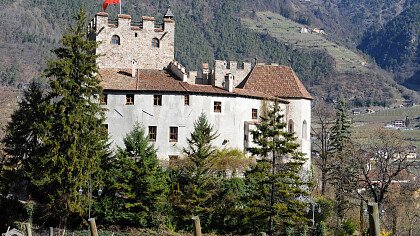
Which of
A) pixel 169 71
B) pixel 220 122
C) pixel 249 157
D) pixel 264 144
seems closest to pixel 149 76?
pixel 169 71

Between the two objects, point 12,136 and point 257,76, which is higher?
point 257,76

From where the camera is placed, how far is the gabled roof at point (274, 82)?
2381 inches

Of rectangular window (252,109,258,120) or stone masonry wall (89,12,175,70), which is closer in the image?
rectangular window (252,109,258,120)

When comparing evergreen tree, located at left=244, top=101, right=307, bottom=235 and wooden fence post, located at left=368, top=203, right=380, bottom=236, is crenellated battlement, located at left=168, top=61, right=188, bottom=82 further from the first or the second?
wooden fence post, located at left=368, top=203, right=380, bottom=236

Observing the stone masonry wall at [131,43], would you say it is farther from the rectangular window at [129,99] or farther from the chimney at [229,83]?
the chimney at [229,83]

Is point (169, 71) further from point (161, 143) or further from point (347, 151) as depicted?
point (347, 151)

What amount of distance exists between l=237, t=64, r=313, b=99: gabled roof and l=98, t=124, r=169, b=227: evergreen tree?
1609cm

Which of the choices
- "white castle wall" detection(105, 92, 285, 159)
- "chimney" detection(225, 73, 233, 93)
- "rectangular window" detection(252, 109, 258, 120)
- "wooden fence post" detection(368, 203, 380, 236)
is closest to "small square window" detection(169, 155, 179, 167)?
"white castle wall" detection(105, 92, 285, 159)

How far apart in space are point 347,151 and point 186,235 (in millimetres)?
17491

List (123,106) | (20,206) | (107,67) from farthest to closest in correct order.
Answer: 1. (107,67)
2. (123,106)
3. (20,206)

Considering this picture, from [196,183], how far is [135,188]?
4.33m

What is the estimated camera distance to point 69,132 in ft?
145

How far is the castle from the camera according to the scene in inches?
2111

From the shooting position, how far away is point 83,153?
4519 cm
